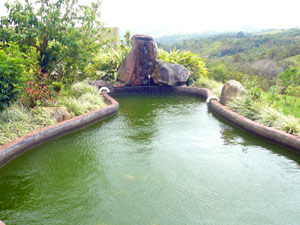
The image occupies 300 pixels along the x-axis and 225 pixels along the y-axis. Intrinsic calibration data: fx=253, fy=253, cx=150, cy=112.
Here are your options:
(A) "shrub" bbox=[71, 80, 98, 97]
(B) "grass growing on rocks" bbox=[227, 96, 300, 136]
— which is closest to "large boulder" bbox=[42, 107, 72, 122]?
(A) "shrub" bbox=[71, 80, 98, 97]

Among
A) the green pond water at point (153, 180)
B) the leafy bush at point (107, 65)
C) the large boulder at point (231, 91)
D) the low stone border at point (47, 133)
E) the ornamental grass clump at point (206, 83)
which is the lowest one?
the green pond water at point (153, 180)

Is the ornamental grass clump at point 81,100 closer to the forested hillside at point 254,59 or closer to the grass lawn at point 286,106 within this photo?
the grass lawn at point 286,106

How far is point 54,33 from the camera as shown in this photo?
6.58 m

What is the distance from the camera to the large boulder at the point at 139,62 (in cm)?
1066

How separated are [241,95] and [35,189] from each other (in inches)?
238

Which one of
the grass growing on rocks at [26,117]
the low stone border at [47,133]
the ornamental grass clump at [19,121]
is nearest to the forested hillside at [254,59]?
the low stone border at [47,133]

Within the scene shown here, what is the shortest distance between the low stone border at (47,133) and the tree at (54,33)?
1.71 m

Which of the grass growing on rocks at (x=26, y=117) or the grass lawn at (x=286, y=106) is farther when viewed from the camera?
the grass lawn at (x=286, y=106)

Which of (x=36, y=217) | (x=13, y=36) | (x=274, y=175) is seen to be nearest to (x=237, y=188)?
(x=274, y=175)

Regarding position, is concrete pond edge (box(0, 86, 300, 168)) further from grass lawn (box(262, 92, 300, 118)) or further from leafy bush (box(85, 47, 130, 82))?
leafy bush (box(85, 47, 130, 82))

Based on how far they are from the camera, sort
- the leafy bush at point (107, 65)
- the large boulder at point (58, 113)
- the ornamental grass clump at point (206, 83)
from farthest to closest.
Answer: the leafy bush at point (107, 65) → the ornamental grass clump at point (206, 83) → the large boulder at point (58, 113)

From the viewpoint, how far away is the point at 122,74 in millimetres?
11234

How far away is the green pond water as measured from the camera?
301 cm

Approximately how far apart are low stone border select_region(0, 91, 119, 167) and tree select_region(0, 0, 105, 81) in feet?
5.60
